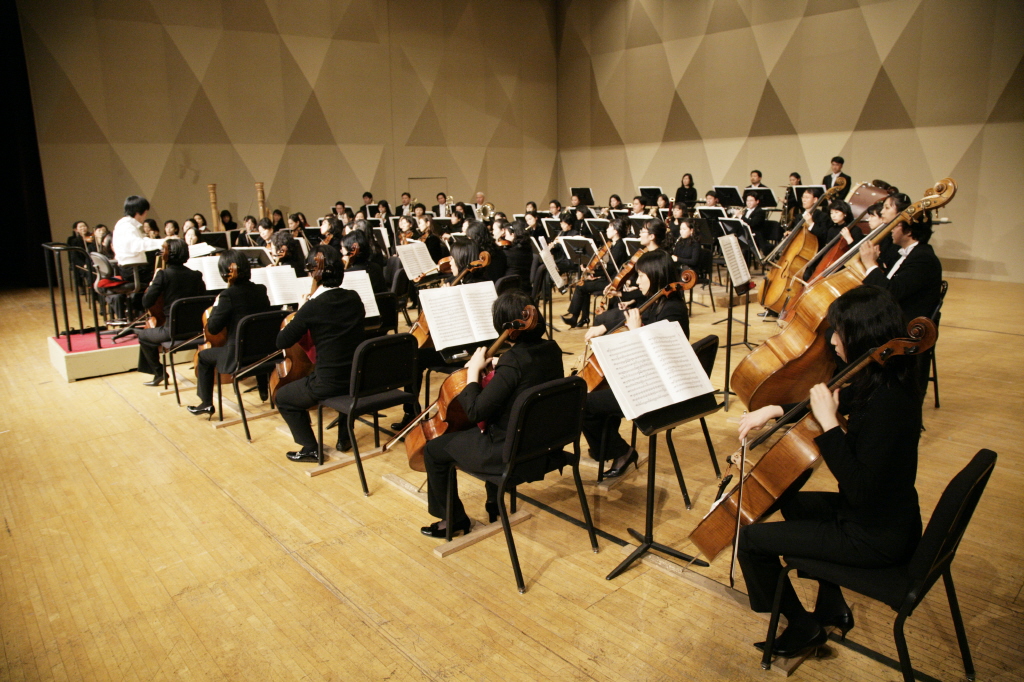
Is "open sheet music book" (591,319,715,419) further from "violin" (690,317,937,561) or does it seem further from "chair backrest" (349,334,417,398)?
"chair backrest" (349,334,417,398)

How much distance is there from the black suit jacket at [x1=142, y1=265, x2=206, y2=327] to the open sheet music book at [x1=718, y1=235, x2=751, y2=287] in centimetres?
444

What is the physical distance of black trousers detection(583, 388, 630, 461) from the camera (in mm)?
3626

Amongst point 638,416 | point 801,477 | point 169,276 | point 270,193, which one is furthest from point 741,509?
point 270,193

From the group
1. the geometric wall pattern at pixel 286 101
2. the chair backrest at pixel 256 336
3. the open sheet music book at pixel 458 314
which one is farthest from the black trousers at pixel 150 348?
the geometric wall pattern at pixel 286 101

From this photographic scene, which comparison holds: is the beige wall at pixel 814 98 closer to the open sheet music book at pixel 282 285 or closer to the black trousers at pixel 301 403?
the open sheet music book at pixel 282 285

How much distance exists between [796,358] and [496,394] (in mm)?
1611

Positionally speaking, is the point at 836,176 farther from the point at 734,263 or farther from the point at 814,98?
the point at 734,263

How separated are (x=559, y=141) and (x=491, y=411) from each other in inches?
602

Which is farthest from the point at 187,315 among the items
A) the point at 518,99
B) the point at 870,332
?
the point at 518,99

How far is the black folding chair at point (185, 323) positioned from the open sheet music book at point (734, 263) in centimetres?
416

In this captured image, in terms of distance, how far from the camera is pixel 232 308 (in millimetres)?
4871

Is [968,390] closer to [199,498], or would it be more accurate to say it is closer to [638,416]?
[638,416]

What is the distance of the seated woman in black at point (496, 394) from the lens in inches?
113

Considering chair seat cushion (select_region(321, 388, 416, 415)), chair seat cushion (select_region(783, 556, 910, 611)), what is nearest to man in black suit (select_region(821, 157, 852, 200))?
chair seat cushion (select_region(321, 388, 416, 415))
